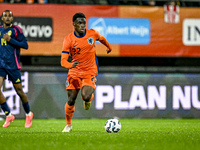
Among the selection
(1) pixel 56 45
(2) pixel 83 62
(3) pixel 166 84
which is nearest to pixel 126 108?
(3) pixel 166 84

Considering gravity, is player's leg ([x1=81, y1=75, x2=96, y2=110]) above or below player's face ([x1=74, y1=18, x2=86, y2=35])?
below

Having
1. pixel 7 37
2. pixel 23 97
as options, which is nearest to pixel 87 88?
pixel 23 97

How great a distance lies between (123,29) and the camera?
1138 centimetres

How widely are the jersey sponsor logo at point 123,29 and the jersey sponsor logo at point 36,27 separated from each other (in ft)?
3.55

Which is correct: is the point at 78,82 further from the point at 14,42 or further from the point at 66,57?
the point at 14,42

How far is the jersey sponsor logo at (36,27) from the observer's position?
1105cm

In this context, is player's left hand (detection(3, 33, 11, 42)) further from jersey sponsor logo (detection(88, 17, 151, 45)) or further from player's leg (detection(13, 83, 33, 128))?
jersey sponsor logo (detection(88, 17, 151, 45))

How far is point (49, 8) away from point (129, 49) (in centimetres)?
233

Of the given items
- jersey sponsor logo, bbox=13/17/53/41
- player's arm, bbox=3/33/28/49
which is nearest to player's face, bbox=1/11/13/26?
player's arm, bbox=3/33/28/49

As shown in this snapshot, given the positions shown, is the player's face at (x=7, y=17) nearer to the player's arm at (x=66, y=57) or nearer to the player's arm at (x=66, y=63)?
the player's arm at (x=66, y=57)

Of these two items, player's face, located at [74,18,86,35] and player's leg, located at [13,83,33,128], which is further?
player's leg, located at [13,83,33,128]

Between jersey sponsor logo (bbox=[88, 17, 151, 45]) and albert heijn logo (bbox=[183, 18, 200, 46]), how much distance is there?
101cm

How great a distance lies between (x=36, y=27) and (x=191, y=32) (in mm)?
4113

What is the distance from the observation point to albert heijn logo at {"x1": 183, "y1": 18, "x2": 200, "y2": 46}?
38.2ft
